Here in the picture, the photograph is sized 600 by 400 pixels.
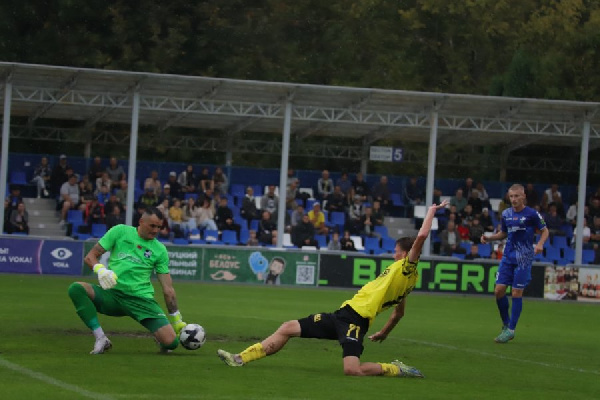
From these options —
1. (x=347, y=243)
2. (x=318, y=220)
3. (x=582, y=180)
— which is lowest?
(x=347, y=243)

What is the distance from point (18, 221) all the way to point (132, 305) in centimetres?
1932

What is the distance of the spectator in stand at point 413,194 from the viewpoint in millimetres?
36938

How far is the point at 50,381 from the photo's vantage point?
10078mm

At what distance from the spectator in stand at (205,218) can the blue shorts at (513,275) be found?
16.7 m

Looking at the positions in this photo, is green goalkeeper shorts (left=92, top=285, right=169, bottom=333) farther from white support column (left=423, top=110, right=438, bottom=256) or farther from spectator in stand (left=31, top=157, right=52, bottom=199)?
spectator in stand (left=31, top=157, right=52, bottom=199)

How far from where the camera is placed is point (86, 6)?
145ft

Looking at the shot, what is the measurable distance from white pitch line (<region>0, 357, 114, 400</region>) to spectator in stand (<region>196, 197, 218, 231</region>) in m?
20.9

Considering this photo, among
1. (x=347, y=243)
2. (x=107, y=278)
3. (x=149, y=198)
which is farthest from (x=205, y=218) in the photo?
(x=107, y=278)

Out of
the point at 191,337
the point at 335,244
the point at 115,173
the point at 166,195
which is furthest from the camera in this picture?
the point at 115,173

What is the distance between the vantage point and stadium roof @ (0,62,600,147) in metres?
30.0

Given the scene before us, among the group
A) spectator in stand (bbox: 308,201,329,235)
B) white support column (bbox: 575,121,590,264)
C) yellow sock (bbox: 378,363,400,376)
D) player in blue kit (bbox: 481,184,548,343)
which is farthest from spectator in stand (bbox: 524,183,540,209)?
yellow sock (bbox: 378,363,400,376)

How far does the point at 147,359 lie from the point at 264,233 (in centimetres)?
1995

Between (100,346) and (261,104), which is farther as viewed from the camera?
(261,104)

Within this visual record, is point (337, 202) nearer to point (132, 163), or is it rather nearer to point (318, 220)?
point (318, 220)
